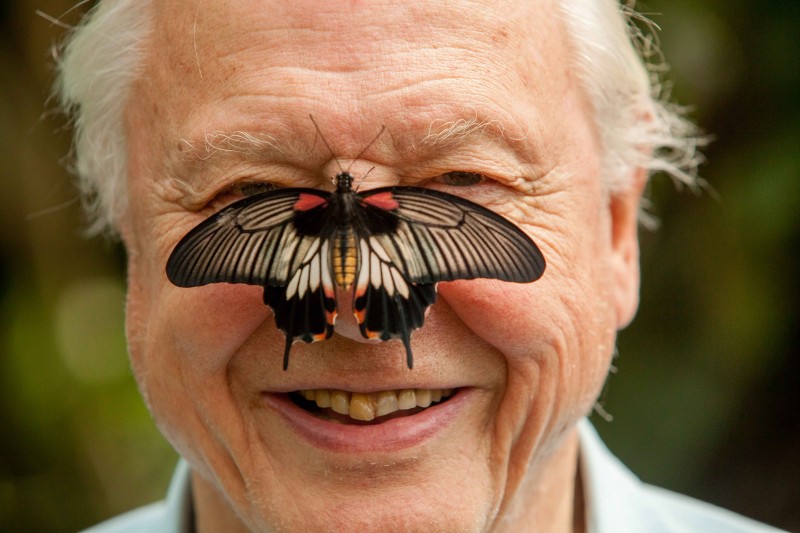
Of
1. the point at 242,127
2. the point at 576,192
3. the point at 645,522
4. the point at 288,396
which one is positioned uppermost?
the point at 242,127

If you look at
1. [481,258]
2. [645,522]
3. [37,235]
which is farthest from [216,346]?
[37,235]

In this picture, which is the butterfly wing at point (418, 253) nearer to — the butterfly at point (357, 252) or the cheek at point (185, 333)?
the butterfly at point (357, 252)

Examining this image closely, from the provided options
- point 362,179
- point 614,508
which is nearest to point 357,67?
point 362,179

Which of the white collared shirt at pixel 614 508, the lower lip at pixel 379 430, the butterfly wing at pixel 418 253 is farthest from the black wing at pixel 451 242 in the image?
the white collared shirt at pixel 614 508

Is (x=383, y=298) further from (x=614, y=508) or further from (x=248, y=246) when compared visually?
(x=614, y=508)

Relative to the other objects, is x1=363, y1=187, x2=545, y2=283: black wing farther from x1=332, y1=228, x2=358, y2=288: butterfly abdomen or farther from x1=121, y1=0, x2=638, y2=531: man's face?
x1=121, y1=0, x2=638, y2=531: man's face

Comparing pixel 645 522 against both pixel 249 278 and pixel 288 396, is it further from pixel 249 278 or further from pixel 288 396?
pixel 249 278
